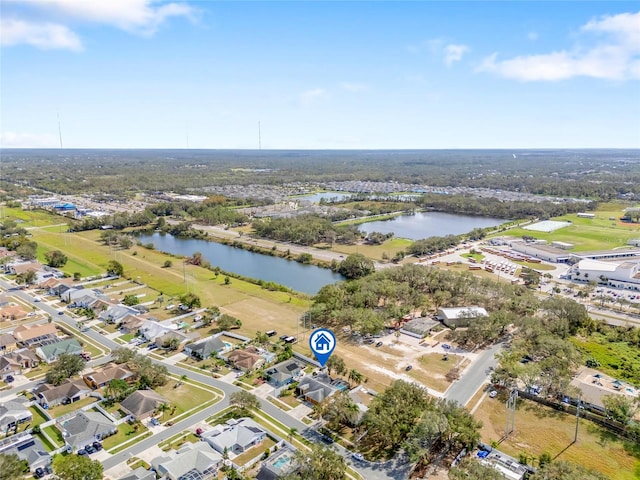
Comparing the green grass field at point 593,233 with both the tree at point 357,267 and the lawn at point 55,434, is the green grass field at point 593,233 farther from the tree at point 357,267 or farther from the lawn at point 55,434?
the lawn at point 55,434

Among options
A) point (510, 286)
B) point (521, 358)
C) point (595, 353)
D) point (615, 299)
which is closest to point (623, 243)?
point (615, 299)

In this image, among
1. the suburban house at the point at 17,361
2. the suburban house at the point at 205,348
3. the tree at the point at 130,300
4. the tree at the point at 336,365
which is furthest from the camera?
the tree at the point at 130,300

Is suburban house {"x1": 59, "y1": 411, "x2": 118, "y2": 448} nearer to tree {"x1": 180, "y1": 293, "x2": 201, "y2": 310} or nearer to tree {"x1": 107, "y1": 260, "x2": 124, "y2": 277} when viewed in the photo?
tree {"x1": 180, "y1": 293, "x2": 201, "y2": 310}

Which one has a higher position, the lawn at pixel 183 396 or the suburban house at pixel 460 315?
the suburban house at pixel 460 315

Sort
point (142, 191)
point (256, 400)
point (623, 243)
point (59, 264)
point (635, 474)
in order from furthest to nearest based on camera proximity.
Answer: point (142, 191)
point (623, 243)
point (59, 264)
point (256, 400)
point (635, 474)

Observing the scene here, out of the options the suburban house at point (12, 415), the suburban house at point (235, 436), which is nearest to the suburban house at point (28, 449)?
the suburban house at point (12, 415)

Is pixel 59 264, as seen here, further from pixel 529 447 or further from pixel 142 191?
pixel 142 191

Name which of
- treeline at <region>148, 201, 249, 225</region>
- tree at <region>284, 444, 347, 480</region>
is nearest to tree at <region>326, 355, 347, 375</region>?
tree at <region>284, 444, 347, 480</region>

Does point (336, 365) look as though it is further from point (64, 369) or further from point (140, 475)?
point (64, 369)
